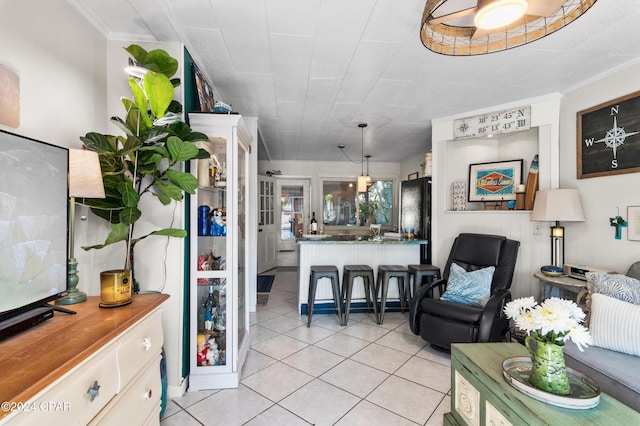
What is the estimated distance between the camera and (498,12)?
1226mm

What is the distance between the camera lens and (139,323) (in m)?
1.28

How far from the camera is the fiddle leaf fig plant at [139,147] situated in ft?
5.00

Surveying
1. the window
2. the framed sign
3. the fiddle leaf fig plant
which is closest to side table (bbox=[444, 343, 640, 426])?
the fiddle leaf fig plant

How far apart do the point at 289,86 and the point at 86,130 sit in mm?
1693

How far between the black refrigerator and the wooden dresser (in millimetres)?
3421

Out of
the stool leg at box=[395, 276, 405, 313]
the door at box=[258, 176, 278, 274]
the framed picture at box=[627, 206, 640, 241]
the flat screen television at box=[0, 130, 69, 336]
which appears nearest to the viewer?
the flat screen television at box=[0, 130, 69, 336]

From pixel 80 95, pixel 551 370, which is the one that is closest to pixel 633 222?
pixel 551 370

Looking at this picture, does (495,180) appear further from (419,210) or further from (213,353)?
(213,353)

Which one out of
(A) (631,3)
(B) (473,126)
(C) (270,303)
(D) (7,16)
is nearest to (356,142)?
(B) (473,126)

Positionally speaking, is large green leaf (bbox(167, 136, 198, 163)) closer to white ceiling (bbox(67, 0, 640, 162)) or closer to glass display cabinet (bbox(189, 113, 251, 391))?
glass display cabinet (bbox(189, 113, 251, 391))

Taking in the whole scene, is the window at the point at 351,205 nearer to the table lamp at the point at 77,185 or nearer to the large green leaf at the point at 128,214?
the large green leaf at the point at 128,214

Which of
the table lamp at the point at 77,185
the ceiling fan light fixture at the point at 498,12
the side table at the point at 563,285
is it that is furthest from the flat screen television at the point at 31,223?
the side table at the point at 563,285

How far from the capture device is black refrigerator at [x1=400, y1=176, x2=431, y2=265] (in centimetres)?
402

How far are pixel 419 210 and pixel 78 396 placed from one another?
4.03m
